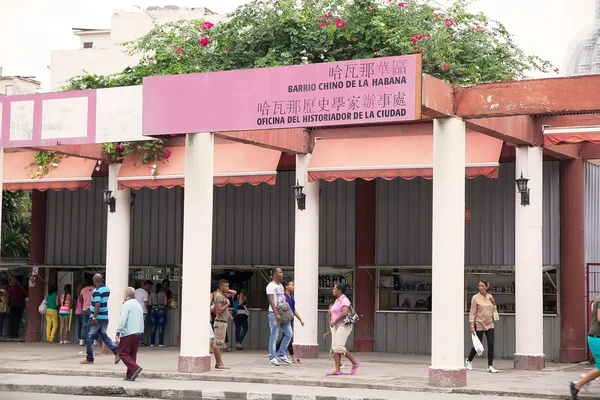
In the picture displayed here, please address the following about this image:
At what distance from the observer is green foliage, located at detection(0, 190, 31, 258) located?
1224 inches

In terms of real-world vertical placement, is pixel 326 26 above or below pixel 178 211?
above

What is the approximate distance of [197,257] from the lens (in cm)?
1662

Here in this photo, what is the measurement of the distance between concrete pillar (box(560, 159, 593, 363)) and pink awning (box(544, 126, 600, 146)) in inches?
85.5

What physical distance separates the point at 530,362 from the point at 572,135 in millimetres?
4075

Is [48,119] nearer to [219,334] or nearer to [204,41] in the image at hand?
[204,41]

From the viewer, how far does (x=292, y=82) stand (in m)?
15.5

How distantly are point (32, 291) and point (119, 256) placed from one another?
6035mm

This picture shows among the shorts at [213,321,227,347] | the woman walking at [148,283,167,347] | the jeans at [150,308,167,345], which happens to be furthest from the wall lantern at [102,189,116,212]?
the shorts at [213,321,227,347]

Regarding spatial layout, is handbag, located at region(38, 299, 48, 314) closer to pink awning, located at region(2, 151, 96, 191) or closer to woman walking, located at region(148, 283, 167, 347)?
woman walking, located at region(148, 283, 167, 347)

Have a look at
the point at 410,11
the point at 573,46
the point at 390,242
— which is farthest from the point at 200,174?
the point at 573,46

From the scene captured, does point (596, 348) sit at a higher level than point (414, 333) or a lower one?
higher

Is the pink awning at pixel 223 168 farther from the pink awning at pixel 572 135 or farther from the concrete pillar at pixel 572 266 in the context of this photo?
the concrete pillar at pixel 572 266

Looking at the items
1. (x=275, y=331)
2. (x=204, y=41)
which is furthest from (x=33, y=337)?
(x=275, y=331)

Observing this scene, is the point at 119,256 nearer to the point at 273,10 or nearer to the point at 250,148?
the point at 250,148
